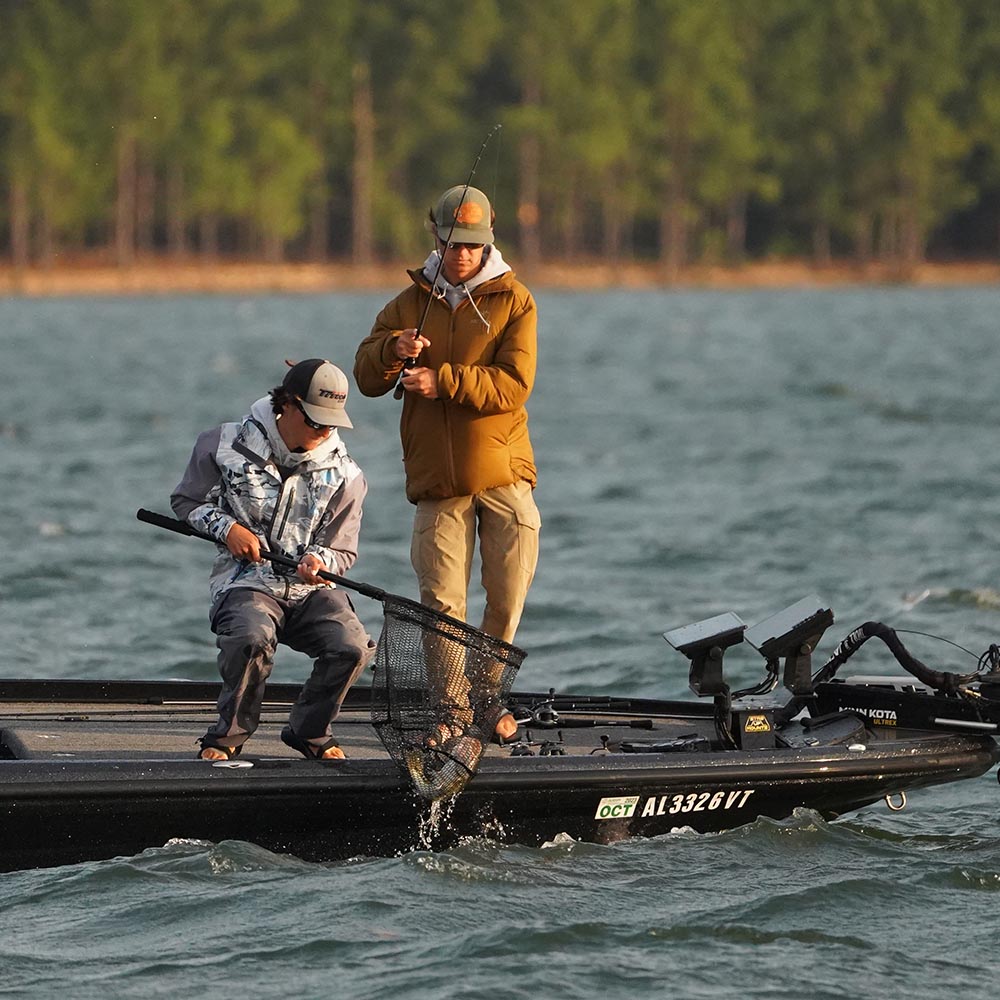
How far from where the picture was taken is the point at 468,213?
8.45 meters

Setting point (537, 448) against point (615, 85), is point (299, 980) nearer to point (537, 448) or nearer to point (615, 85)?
point (537, 448)

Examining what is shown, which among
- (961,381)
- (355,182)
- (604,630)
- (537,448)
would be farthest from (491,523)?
(355,182)

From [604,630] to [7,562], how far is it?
5.17 metres

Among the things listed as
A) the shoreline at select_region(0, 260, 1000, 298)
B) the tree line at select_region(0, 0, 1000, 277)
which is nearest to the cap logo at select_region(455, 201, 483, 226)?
the shoreline at select_region(0, 260, 1000, 298)

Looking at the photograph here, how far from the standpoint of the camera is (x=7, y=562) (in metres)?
17.1

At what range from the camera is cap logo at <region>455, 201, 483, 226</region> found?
8.42 meters

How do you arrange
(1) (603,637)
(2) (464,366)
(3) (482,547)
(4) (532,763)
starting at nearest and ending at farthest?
1. (4) (532,763)
2. (2) (464,366)
3. (3) (482,547)
4. (1) (603,637)

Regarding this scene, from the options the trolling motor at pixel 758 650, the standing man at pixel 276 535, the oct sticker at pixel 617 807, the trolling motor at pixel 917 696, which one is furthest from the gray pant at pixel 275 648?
the trolling motor at pixel 917 696

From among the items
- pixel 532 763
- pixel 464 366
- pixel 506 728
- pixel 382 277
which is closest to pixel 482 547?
pixel 506 728

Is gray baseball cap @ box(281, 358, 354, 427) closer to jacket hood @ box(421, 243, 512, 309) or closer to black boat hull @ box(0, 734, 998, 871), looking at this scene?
jacket hood @ box(421, 243, 512, 309)

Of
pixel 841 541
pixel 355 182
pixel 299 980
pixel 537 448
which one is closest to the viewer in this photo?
pixel 299 980

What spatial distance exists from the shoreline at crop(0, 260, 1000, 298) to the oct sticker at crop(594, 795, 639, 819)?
7936 centimetres

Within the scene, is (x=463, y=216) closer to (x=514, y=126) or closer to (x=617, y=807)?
(x=617, y=807)

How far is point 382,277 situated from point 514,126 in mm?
9121
